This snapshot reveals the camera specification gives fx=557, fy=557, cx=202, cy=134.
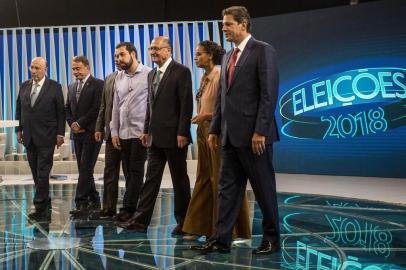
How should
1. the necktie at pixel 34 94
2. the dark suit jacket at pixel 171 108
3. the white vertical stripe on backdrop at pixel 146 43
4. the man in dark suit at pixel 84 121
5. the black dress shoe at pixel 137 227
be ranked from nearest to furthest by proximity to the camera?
the dark suit jacket at pixel 171 108, the black dress shoe at pixel 137 227, the necktie at pixel 34 94, the man in dark suit at pixel 84 121, the white vertical stripe on backdrop at pixel 146 43

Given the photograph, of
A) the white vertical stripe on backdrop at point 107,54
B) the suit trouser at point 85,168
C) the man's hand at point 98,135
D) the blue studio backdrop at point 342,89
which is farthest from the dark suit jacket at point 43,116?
the white vertical stripe on backdrop at point 107,54

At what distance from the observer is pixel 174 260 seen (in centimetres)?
346

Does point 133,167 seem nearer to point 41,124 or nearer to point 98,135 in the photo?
point 98,135

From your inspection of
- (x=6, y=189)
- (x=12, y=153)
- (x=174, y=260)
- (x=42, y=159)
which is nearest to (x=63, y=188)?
(x=6, y=189)

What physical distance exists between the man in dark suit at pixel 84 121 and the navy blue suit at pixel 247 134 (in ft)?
Answer: 7.14

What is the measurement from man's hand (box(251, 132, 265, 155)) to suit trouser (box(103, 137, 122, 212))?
72.5 inches

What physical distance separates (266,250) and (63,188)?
4570 millimetres

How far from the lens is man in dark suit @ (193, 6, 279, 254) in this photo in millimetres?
3453

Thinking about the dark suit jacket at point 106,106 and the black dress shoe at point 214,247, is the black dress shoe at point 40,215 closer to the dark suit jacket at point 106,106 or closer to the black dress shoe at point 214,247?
the dark suit jacket at point 106,106

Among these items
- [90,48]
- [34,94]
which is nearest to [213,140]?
[34,94]

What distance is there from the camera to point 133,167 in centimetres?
464

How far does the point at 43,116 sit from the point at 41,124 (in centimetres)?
8

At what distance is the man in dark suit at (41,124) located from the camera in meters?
5.21

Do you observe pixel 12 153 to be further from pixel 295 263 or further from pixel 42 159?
pixel 295 263
